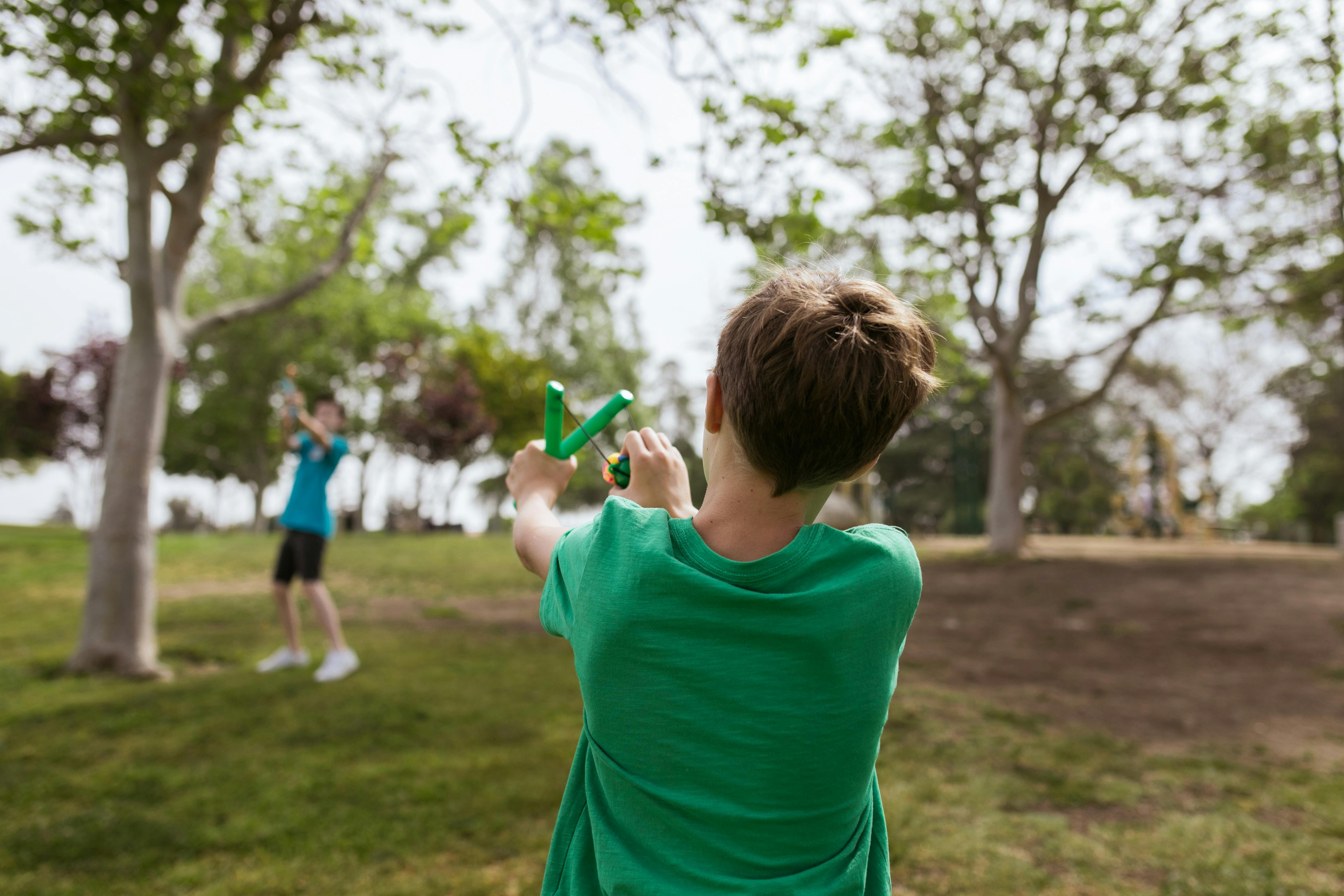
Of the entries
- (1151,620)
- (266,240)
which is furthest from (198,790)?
(1151,620)

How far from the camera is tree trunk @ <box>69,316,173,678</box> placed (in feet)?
20.3

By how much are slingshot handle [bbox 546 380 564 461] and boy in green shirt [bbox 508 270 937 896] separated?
30 centimetres

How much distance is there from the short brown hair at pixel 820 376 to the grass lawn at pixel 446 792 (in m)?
2.64

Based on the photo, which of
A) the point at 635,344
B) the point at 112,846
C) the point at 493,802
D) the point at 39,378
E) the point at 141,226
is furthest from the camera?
the point at 635,344

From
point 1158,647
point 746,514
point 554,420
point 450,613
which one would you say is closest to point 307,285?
point 450,613

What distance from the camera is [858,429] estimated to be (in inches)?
45.3

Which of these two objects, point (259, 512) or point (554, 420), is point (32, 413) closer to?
point (259, 512)

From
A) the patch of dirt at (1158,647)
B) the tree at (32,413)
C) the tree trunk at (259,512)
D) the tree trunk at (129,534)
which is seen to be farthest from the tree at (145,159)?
the tree trunk at (259,512)

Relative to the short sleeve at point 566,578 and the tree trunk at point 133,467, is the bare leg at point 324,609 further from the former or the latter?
the short sleeve at point 566,578

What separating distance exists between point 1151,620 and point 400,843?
832 cm

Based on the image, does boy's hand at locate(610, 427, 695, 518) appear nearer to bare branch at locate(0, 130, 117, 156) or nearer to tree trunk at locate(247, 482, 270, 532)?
bare branch at locate(0, 130, 117, 156)

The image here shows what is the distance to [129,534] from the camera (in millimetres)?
6348

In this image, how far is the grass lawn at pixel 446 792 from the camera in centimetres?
326

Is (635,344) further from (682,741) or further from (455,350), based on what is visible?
(682,741)
